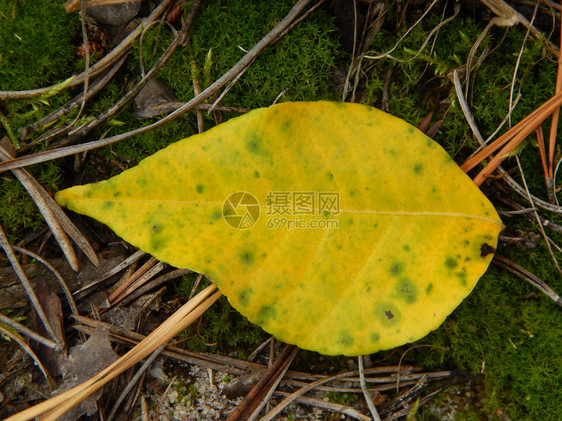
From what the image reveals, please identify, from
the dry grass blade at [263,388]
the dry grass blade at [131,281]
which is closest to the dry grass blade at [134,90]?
the dry grass blade at [131,281]

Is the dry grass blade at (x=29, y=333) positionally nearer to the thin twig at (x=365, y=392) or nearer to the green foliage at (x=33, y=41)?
the green foliage at (x=33, y=41)

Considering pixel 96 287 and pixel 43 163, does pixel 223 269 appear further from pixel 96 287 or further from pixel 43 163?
pixel 43 163

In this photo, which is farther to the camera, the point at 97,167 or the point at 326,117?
the point at 97,167

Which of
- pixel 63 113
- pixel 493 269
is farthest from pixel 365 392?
pixel 63 113

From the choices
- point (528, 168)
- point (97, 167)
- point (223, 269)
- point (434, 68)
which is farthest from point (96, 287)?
point (528, 168)

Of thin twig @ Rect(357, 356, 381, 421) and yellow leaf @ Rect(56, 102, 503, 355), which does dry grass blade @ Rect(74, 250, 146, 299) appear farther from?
thin twig @ Rect(357, 356, 381, 421)

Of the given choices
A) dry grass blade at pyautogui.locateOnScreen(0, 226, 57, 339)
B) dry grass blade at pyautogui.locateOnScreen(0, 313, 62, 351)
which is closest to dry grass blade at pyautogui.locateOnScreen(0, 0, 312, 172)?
dry grass blade at pyautogui.locateOnScreen(0, 226, 57, 339)

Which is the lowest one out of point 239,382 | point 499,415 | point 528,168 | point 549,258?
point 499,415

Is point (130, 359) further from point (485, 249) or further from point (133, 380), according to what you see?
point (485, 249)
